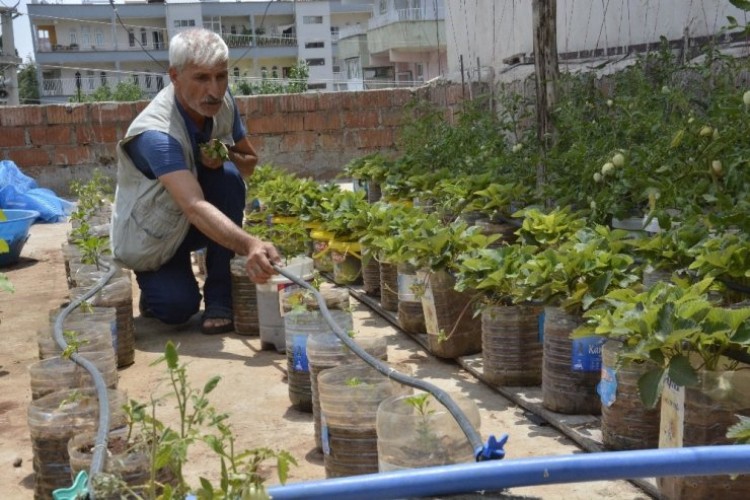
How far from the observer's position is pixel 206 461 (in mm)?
2771

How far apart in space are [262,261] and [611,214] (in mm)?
1560

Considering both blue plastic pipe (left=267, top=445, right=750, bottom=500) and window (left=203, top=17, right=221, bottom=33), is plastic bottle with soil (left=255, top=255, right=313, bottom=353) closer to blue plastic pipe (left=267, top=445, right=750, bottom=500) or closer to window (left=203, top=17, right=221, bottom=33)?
blue plastic pipe (left=267, top=445, right=750, bottom=500)

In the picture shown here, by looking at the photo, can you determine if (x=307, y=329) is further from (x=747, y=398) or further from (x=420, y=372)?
Answer: (x=747, y=398)

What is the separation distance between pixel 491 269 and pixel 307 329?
0.67 meters

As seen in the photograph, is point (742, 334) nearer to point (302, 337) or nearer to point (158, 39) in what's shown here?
point (302, 337)

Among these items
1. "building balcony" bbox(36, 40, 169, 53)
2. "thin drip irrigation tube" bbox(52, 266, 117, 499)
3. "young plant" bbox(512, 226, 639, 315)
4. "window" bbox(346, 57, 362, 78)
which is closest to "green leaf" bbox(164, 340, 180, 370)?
"thin drip irrigation tube" bbox(52, 266, 117, 499)

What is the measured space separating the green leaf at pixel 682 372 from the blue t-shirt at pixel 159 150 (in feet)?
7.50

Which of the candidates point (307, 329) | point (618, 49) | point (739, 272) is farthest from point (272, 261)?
point (618, 49)

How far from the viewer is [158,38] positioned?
189ft

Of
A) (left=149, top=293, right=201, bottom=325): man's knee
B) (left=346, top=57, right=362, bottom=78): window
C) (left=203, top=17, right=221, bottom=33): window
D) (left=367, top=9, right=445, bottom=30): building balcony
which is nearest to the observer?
(left=149, top=293, right=201, bottom=325): man's knee

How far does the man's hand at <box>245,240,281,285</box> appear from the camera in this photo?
3.09m

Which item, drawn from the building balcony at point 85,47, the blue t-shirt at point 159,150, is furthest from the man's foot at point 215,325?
the building balcony at point 85,47

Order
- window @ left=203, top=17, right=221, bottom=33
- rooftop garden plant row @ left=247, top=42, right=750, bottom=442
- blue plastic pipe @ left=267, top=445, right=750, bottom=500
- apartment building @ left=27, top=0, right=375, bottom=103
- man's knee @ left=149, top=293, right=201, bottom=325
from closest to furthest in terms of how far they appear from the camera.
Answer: blue plastic pipe @ left=267, top=445, right=750, bottom=500 → rooftop garden plant row @ left=247, top=42, right=750, bottom=442 → man's knee @ left=149, top=293, right=201, bottom=325 → apartment building @ left=27, top=0, right=375, bottom=103 → window @ left=203, top=17, right=221, bottom=33

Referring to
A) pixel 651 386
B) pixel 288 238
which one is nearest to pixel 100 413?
pixel 651 386
